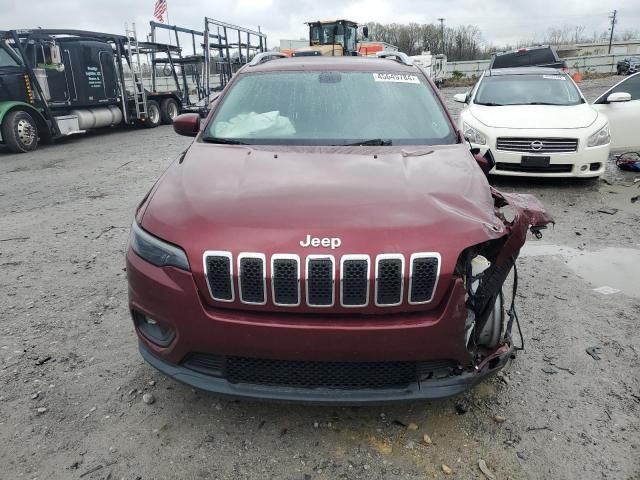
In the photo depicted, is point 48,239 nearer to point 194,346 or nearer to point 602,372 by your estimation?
point 194,346

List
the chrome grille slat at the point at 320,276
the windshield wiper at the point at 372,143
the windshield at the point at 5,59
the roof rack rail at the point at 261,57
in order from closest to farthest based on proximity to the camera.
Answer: the chrome grille slat at the point at 320,276 → the windshield wiper at the point at 372,143 → the roof rack rail at the point at 261,57 → the windshield at the point at 5,59

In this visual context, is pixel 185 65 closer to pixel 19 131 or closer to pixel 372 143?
pixel 19 131

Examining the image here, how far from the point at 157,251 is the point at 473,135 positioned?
5850mm

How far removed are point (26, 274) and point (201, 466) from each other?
3.03 m

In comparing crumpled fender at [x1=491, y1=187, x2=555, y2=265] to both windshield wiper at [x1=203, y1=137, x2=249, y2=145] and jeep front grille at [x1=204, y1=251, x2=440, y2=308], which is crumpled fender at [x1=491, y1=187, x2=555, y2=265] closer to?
jeep front grille at [x1=204, y1=251, x2=440, y2=308]

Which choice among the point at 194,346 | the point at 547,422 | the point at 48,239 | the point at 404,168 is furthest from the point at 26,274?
the point at 547,422

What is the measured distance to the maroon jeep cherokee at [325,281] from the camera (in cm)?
206

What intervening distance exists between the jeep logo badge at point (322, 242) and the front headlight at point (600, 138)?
19.2 ft

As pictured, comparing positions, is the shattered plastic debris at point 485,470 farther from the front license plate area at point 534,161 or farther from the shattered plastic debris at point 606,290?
the front license plate area at point 534,161

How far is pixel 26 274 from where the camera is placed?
4.39m

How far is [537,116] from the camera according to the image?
696 cm

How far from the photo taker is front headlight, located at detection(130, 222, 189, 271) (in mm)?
2174

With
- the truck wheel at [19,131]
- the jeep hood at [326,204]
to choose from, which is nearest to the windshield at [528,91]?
the jeep hood at [326,204]

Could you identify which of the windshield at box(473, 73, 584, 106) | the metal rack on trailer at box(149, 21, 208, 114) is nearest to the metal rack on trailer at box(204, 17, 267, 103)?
the metal rack on trailer at box(149, 21, 208, 114)
